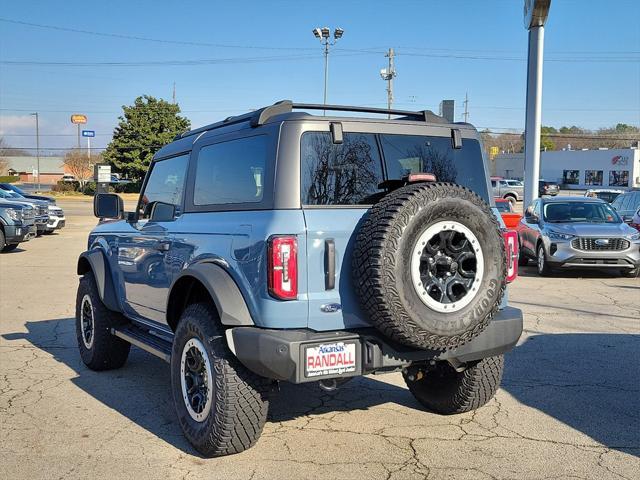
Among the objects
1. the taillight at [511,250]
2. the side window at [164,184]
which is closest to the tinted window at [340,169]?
the taillight at [511,250]

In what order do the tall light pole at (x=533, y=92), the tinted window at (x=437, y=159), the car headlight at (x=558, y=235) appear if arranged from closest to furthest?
1. the tinted window at (x=437, y=159)
2. the car headlight at (x=558, y=235)
3. the tall light pole at (x=533, y=92)

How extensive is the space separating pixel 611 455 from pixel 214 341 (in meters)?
2.50

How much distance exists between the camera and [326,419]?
4.78 meters

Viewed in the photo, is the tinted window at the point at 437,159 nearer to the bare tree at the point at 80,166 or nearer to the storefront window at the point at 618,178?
the bare tree at the point at 80,166

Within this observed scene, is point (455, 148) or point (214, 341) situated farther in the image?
point (455, 148)

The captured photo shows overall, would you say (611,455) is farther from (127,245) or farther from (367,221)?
(127,245)

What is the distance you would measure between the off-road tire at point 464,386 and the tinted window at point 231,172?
5.87ft

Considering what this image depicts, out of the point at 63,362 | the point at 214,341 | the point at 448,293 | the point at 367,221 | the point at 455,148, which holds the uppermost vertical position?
the point at 455,148

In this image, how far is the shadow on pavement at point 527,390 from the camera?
466cm

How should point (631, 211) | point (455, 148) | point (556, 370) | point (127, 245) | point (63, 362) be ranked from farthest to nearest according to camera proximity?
point (631, 211) → point (63, 362) → point (556, 370) → point (127, 245) → point (455, 148)

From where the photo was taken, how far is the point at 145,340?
520 cm

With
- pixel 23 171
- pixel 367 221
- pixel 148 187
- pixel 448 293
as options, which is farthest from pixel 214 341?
pixel 23 171

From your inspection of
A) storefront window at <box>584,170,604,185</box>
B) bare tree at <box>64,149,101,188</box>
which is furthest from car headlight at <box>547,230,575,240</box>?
storefront window at <box>584,170,604,185</box>

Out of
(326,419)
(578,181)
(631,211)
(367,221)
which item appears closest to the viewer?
(367,221)
